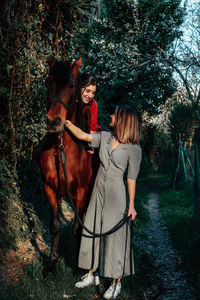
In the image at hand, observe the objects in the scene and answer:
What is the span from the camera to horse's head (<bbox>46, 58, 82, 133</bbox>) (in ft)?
10.1

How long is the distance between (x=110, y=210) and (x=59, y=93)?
58.2 inches

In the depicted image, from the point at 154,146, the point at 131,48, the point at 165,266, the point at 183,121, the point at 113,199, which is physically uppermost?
the point at 131,48

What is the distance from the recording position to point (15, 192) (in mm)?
5098

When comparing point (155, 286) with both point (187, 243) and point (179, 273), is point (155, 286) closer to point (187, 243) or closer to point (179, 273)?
point (179, 273)

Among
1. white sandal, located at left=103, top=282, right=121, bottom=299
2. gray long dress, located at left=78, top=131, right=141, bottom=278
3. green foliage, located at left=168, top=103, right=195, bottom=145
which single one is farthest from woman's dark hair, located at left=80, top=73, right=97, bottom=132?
green foliage, located at left=168, top=103, right=195, bottom=145

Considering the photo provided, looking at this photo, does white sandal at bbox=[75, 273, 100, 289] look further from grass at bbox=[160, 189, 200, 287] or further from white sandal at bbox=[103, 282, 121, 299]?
grass at bbox=[160, 189, 200, 287]

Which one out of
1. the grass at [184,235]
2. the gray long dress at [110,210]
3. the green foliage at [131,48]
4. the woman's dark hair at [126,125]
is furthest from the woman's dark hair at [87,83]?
the green foliage at [131,48]

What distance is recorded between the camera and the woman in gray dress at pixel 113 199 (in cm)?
345

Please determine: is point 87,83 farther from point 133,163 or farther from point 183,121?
point 183,121

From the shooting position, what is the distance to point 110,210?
11.5ft

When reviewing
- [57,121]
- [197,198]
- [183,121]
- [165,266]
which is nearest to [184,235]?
[197,198]

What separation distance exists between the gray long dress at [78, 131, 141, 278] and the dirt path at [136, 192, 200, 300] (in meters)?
0.83

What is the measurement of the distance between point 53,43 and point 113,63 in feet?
27.8

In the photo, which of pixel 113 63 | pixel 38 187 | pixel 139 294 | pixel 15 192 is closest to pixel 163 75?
pixel 113 63
